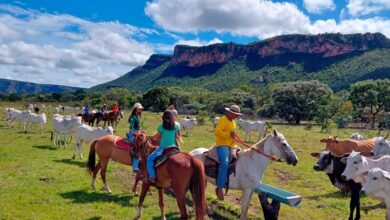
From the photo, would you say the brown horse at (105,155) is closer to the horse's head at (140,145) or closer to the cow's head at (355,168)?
the horse's head at (140,145)

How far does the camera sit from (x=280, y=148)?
896 centimetres

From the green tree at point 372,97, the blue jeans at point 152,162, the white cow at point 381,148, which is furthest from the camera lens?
the green tree at point 372,97

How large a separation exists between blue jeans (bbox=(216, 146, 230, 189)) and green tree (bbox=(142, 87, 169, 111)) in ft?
241

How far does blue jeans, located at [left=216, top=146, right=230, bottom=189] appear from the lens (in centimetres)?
906

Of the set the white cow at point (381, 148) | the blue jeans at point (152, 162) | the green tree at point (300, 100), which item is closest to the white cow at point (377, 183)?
the blue jeans at point (152, 162)

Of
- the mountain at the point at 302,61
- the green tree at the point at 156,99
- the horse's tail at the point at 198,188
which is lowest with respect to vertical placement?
the horse's tail at the point at 198,188

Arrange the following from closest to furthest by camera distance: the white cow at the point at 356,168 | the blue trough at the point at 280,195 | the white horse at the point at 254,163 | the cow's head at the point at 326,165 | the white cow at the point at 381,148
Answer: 1. the blue trough at the point at 280,195
2. the white horse at the point at 254,163
3. the white cow at the point at 356,168
4. the cow's head at the point at 326,165
5. the white cow at the point at 381,148

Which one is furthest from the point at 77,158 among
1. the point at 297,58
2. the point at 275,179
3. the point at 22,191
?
the point at 297,58

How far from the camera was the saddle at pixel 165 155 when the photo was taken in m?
7.85

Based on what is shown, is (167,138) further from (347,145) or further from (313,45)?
(313,45)

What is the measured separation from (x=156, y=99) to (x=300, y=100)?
3487cm

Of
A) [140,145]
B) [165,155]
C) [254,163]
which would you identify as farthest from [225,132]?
[140,145]

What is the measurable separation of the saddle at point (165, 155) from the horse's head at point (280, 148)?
253 centimetres

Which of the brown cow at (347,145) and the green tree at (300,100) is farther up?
the green tree at (300,100)
